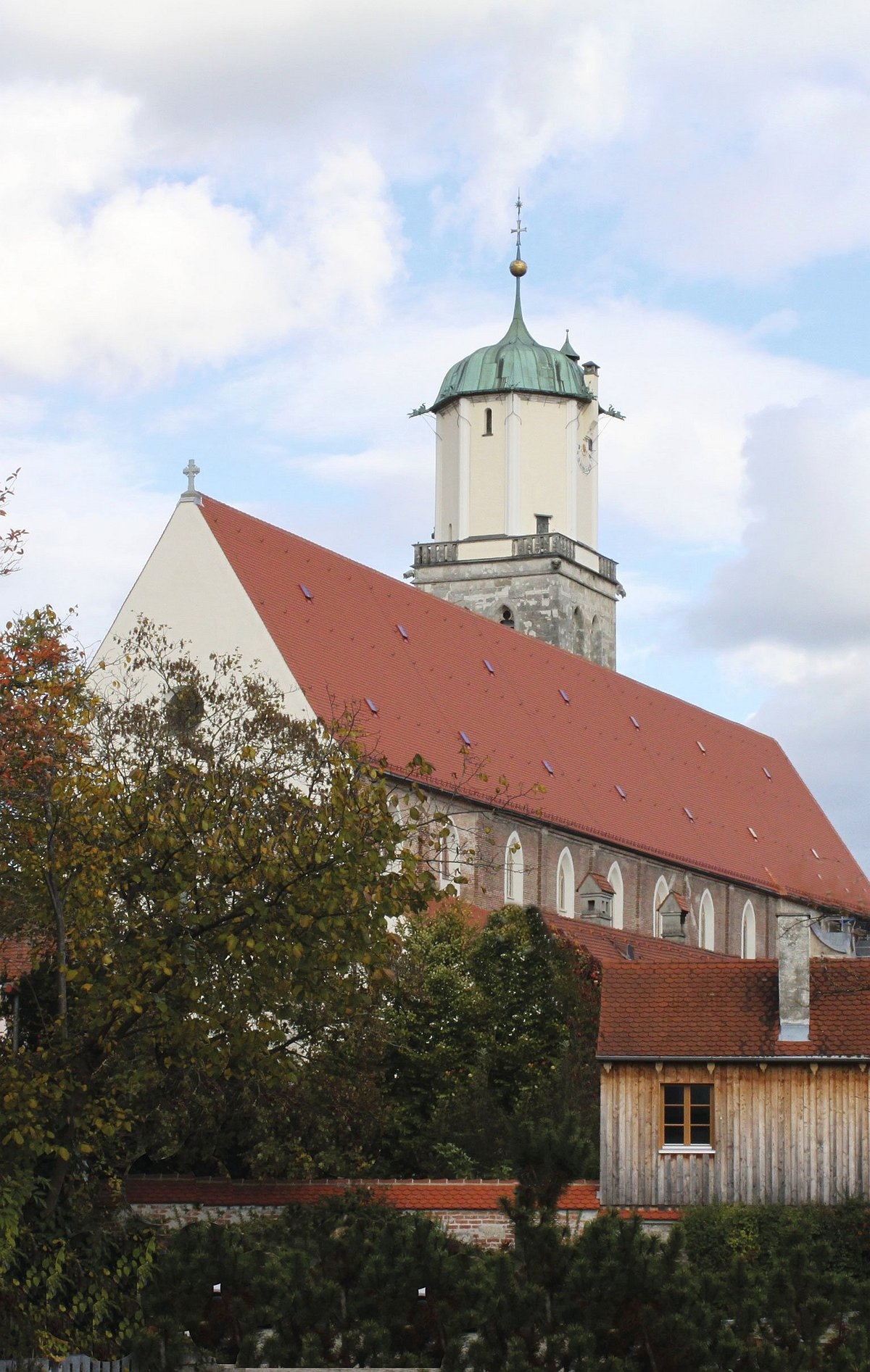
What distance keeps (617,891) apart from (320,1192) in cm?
2729

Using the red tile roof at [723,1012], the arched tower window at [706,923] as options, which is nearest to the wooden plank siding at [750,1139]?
the red tile roof at [723,1012]

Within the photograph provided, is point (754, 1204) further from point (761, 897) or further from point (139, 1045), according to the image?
point (761, 897)

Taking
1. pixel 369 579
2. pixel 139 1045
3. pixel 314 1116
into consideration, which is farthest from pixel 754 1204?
pixel 369 579

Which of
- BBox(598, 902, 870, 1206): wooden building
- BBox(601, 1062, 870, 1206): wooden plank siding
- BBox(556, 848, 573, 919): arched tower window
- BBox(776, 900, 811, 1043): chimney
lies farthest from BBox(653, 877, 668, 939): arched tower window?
Result: BBox(601, 1062, 870, 1206): wooden plank siding

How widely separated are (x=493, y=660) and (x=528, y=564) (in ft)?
43.2

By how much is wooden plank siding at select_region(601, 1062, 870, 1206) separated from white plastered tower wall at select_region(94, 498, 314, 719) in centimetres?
1835

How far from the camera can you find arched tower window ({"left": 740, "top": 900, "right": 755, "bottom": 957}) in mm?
61844

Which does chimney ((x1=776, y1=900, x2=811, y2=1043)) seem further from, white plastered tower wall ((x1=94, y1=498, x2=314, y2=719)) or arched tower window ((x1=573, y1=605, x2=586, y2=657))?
arched tower window ((x1=573, y1=605, x2=586, y2=657))

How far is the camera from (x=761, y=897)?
63.1m

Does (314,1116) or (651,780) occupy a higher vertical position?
(651,780)

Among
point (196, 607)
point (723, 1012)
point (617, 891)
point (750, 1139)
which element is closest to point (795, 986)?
point (723, 1012)

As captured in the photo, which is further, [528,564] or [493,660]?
[528,564]

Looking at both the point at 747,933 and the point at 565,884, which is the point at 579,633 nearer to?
the point at 747,933

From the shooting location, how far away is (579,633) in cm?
7119
